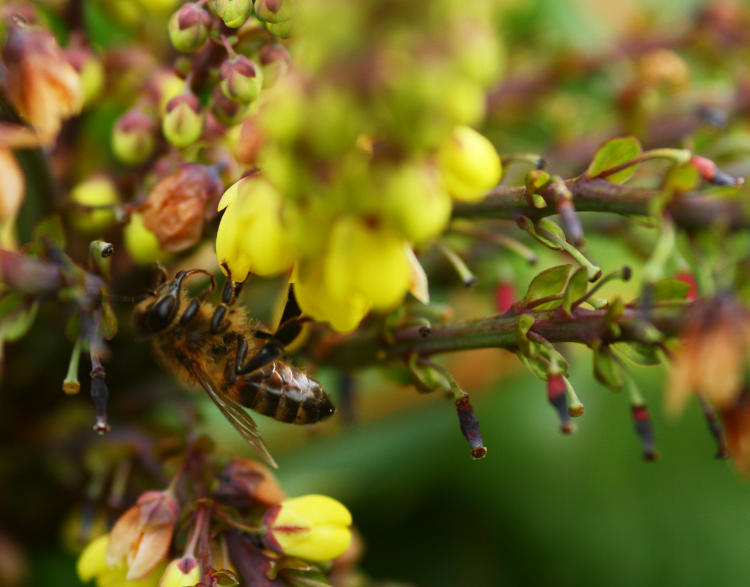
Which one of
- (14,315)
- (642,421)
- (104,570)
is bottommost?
(104,570)

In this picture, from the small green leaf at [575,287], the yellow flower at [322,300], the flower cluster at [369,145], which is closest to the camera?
the flower cluster at [369,145]

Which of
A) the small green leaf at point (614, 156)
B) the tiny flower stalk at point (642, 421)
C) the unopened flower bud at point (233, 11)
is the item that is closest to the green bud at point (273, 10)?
the unopened flower bud at point (233, 11)

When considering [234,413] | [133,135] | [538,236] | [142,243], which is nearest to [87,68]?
[133,135]

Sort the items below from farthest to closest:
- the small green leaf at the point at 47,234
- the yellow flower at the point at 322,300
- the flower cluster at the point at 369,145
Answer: the small green leaf at the point at 47,234, the yellow flower at the point at 322,300, the flower cluster at the point at 369,145

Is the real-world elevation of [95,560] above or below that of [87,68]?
below

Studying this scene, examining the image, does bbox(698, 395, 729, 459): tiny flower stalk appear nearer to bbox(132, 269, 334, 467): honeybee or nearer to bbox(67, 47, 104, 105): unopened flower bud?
bbox(132, 269, 334, 467): honeybee

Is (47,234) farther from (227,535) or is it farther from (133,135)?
(227,535)

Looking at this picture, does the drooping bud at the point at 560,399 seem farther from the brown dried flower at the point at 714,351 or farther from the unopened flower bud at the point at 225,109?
the unopened flower bud at the point at 225,109
